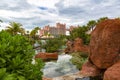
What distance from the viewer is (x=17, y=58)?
15.5 ft

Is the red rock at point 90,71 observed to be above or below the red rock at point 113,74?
below

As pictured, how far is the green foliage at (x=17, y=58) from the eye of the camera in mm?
4750

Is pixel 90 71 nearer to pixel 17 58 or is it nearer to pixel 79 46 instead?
pixel 17 58

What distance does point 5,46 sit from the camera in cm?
480

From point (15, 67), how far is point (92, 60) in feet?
52.5

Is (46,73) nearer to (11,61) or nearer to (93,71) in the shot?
(93,71)

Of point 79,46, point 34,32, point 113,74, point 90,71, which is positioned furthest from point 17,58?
point 79,46

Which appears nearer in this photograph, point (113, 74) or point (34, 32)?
point (113, 74)

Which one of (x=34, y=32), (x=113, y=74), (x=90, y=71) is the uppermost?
(x=34, y=32)

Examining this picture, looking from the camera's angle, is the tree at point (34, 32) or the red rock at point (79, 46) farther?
the red rock at point (79, 46)

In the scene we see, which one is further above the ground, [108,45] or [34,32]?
[34,32]

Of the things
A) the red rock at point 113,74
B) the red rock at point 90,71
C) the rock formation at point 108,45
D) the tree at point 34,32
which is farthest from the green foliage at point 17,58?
the tree at point 34,32

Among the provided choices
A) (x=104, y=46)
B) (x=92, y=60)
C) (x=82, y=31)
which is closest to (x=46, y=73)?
(x=92, y=60)

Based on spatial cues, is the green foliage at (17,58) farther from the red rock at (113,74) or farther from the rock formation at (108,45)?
the rock formation at (108,45)
